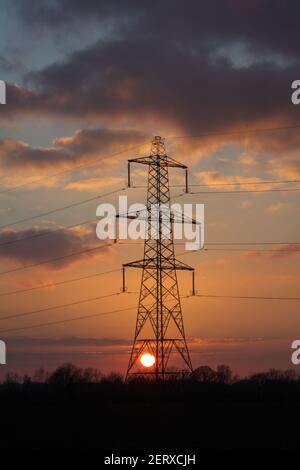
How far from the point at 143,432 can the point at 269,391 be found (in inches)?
995

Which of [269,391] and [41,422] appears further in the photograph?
[269,391]

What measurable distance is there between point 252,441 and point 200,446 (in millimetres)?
3192

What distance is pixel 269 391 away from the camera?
2840 inches
